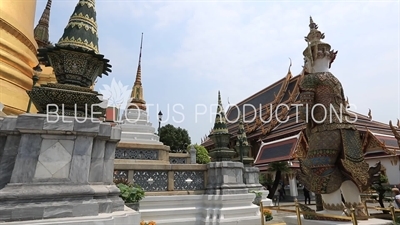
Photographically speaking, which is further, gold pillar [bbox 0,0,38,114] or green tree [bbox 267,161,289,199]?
green tree [bbox 267,161,289,199]

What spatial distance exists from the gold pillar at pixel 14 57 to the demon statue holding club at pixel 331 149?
23.5 ft

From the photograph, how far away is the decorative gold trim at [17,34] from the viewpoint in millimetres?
7419

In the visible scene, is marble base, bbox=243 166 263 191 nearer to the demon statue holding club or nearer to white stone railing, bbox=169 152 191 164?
white stone railing, bbox=169 152 191 164

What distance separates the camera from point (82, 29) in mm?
3885

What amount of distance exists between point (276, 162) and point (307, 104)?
14.7m

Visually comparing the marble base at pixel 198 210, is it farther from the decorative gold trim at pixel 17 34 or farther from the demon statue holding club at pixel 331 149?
the decorative gold trim at pixel 17 34

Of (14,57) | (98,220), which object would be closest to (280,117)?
(14,57)

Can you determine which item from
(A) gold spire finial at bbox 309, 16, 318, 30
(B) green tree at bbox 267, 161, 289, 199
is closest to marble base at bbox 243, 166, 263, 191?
(B) green tree at bbox 267, 161, 289, 199

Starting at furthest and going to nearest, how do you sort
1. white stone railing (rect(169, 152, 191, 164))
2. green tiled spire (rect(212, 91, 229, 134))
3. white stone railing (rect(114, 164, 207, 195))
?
white stone railing (rect(169, 152, 191, 164)), green tiled spire (rect(212, 91, 229, 134)), white stone railing (rect(114, 164, 207, 195))

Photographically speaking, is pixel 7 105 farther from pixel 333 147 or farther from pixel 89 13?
pixel 333 147

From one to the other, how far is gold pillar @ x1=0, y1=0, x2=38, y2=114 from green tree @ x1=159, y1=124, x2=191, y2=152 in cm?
2603

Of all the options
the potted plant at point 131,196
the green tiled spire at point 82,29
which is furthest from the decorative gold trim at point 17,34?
the potted plant at point 131,196

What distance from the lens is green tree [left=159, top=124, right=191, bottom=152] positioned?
34.0m

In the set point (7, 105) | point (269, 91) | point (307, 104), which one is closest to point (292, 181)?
point (269, 91)
